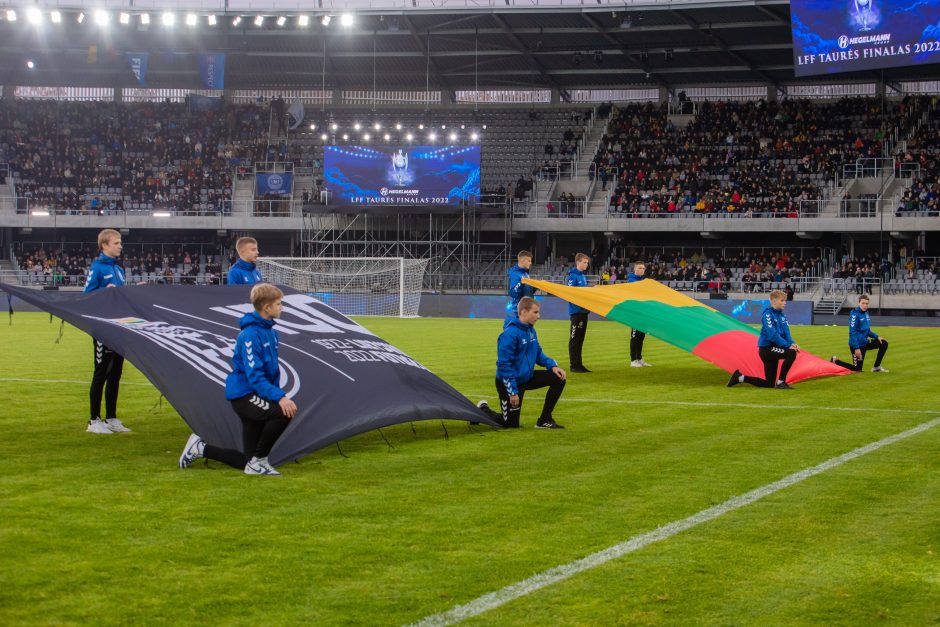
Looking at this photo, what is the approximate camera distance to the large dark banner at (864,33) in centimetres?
3666

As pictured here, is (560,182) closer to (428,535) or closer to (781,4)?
(781,4)

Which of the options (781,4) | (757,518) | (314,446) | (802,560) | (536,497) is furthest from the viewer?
(781,4)

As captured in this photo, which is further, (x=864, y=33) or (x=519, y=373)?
(x=864, y=33)

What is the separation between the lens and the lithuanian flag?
16.1 meters

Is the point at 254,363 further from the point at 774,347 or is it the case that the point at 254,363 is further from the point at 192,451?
the point at 774,347

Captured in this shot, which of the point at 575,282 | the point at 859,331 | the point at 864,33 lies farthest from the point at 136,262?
the point at 859,331

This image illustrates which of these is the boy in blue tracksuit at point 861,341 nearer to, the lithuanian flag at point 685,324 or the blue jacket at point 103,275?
the lithuanian flag at point 685,324

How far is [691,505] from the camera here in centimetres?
736

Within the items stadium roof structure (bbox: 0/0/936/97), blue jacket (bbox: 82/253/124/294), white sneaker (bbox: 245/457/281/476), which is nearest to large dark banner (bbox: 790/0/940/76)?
stadium roof structure (bbox: 0/0/936/97)

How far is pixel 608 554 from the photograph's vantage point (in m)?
5.99

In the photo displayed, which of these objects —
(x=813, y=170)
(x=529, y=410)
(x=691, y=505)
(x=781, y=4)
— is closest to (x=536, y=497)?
(x=691, y=505)

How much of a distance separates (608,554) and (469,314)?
1519 inches

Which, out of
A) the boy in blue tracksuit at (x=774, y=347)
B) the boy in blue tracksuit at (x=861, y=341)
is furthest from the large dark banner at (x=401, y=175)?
the boy in blue tracksuit at (x=774, y=347)

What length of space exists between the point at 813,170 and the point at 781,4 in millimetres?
8428
